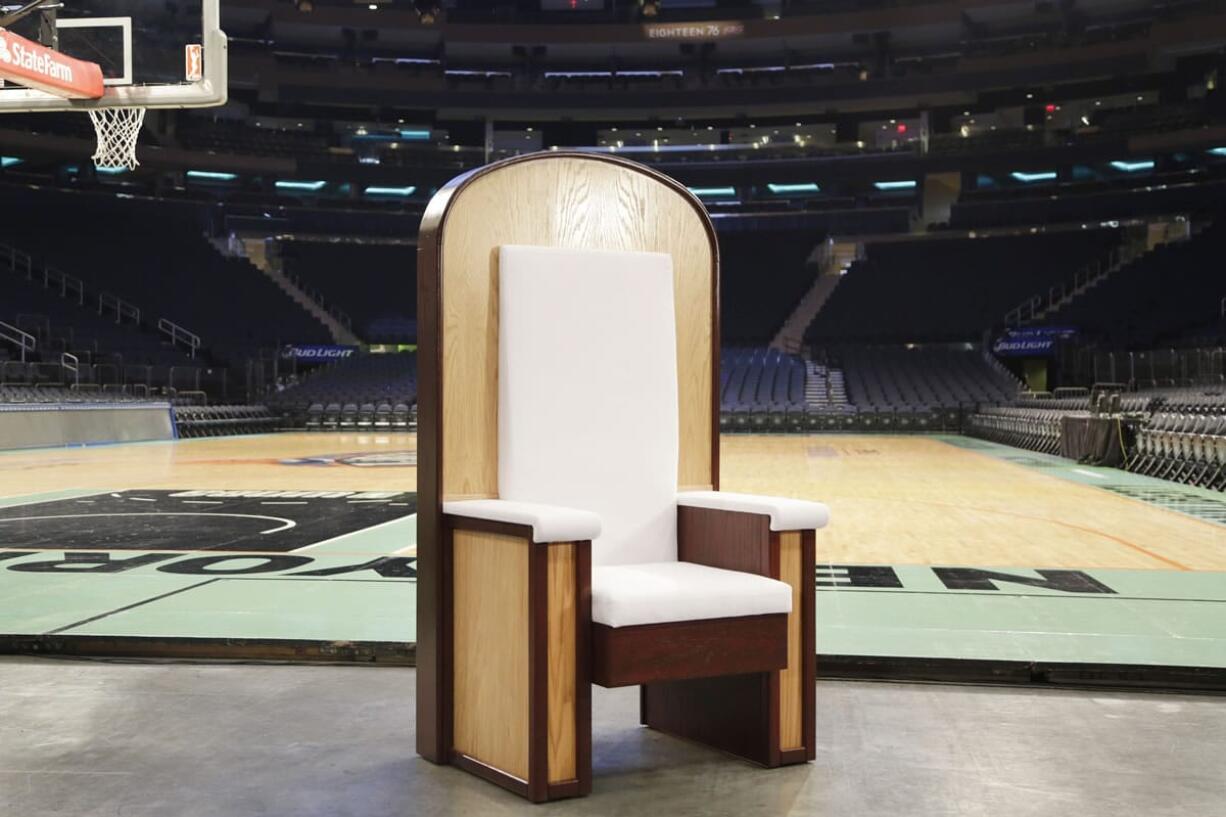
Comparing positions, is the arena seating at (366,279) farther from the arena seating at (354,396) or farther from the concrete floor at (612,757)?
the concrete floor at (612,757)

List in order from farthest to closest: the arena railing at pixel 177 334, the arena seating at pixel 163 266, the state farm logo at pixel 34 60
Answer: the arena seating at pixel 163 266 → the arena railing at pixel 177 334 → the state farm logo at pixel 34 60

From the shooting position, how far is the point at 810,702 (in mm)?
2613

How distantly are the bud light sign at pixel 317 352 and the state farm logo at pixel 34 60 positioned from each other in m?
23.1

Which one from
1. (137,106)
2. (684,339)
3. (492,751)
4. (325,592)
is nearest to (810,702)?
(492,751)

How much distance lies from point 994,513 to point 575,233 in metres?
5.93

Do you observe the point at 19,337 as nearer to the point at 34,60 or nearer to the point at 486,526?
the point at 34,60

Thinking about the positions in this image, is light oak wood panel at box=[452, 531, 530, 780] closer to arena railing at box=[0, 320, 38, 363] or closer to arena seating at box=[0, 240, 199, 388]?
arena seating at box=[0, 240, 199, 388]

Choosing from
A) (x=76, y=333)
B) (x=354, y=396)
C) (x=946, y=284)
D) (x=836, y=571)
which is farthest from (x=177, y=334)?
(x=836, y=571)

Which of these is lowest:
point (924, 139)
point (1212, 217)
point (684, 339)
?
point (684, 339)

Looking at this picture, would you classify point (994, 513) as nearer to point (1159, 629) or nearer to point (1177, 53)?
point (1159, 629)

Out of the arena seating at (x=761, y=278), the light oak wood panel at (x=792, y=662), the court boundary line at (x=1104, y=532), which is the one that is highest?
the arena seating at (x=761, y=278)

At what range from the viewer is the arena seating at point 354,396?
25.5 metres

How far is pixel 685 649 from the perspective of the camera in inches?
94.9

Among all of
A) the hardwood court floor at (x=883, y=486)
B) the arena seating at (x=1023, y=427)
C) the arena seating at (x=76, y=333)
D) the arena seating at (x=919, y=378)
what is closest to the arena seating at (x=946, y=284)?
the arena seating at (x=919, y=378)
